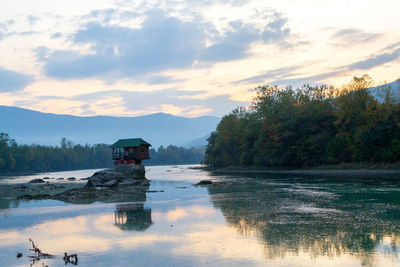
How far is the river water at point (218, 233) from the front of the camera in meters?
14.5

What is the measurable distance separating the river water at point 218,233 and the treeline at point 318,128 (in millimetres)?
36866

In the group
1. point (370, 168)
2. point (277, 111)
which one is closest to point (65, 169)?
point (277, 111)

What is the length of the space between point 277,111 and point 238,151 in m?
19.4

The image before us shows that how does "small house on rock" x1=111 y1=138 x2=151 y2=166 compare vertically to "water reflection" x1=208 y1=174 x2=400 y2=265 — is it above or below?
above

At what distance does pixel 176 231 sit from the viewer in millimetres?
20125

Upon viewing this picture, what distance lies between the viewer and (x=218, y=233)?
62.8ft

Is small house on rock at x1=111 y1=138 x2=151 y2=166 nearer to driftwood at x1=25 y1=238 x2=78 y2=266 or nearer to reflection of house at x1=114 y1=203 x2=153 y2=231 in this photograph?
reflection of house at x1=114 y1=203 x2=153 y2=231

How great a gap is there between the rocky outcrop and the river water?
21.5 m

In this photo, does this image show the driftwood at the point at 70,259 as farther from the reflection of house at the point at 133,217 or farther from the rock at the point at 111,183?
the rock at the point at 111,183

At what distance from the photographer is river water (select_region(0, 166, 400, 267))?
47.5 feet

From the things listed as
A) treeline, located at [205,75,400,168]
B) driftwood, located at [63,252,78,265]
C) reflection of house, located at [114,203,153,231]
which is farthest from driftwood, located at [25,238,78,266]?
treeline, located at [205,75,400,168]

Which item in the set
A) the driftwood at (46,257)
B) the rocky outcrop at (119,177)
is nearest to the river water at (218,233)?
the driftwood at (46,257)

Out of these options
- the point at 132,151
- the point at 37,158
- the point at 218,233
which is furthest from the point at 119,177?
the point at 37,158

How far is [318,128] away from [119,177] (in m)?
42.3
